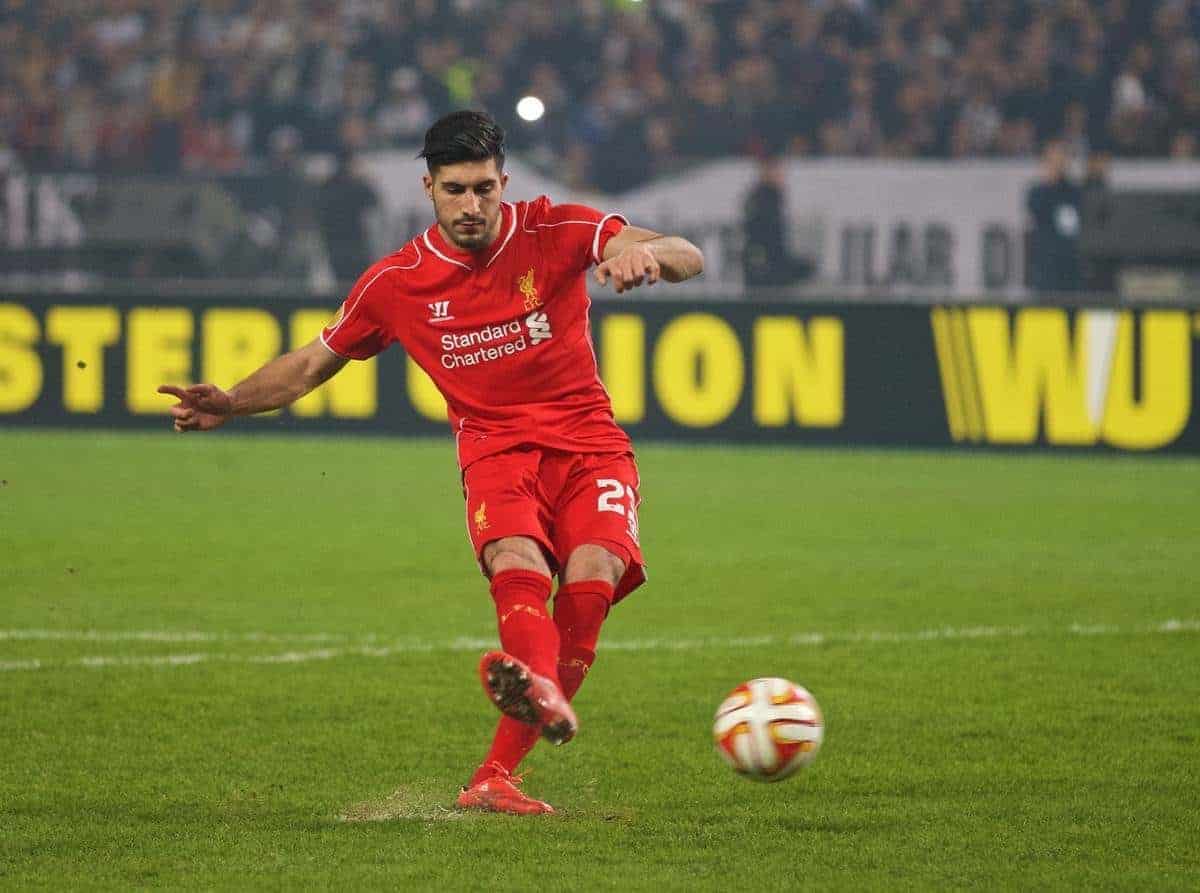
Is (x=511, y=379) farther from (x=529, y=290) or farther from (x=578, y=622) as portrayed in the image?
(x=578, y=622)

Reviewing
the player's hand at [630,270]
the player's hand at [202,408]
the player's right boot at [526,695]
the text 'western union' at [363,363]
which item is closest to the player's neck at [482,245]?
the player's hand at [630,270]

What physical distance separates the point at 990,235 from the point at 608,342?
122 inches

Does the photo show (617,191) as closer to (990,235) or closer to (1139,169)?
(990,235)

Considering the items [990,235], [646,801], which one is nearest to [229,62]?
[990,235]

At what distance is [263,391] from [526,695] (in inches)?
57.0

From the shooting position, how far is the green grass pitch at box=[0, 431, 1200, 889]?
185 inches

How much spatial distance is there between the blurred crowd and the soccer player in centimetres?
1109

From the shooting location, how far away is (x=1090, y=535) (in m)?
11.4

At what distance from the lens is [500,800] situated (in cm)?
515

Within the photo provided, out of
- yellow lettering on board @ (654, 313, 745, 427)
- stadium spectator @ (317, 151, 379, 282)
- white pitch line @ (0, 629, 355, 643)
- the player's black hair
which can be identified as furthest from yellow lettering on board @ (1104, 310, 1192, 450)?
the player's black hair

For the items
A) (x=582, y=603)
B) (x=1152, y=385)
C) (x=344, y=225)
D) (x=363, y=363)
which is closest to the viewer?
(x=582, y=603)

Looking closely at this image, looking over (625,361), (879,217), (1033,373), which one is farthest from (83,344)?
(1033,373)

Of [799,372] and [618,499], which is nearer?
[618,499]

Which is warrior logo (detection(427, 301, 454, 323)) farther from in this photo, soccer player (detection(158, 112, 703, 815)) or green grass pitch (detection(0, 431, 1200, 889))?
green grass pitch (detection(0, 431, 1200, 889))
